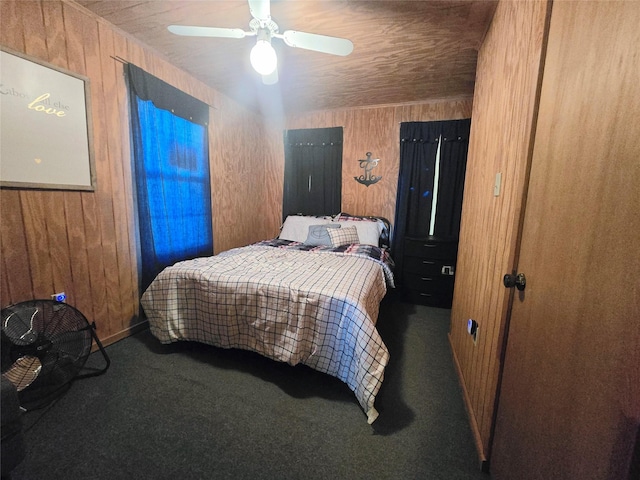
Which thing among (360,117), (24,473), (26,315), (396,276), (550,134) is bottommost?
(24,473)

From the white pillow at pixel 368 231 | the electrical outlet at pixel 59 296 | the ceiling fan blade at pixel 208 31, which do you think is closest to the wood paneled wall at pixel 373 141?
the white pillow at pixel 368 231

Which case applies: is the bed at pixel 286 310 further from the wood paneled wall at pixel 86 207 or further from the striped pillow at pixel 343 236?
the striped pillow at pixel 343 236

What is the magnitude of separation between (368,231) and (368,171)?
2.91 ft

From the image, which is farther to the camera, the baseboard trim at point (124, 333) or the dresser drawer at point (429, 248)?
the dresser drawer at point (429, 248)

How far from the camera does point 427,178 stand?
3.18 m

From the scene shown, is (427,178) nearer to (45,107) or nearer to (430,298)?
(430,298)

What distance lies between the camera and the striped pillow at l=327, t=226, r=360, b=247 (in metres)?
2.86

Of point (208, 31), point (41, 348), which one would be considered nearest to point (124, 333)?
point (41, 348)

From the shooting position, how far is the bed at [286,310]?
138 centimetres

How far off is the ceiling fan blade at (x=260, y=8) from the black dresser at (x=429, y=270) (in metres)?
2.40

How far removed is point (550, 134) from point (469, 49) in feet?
5.92

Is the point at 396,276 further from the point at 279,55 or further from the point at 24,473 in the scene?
the point at 24,473

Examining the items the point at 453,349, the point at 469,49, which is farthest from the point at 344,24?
the point at 453,349

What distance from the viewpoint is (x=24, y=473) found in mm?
1051
